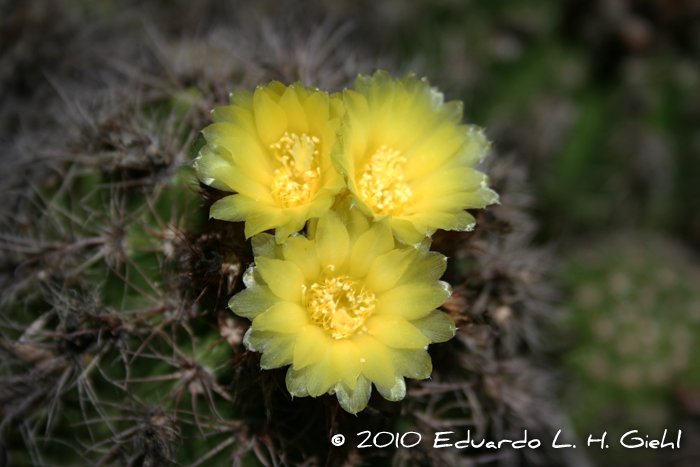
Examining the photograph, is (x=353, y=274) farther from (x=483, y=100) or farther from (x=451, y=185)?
(x=483, y=100)

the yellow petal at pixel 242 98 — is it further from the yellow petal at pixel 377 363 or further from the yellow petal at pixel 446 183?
the yellow petal at pixel 377 363

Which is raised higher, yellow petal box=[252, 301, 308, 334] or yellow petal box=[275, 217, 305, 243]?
yellow petal box=[275, 217, 305, 243]

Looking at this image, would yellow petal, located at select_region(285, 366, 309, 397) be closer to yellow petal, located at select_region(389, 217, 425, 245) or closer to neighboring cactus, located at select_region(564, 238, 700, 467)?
yellow petal, located at select_region(389, 217, 425, 245)

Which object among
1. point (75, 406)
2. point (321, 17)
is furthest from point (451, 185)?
point (321, 17)

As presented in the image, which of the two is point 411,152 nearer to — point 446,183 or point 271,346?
point 446,183

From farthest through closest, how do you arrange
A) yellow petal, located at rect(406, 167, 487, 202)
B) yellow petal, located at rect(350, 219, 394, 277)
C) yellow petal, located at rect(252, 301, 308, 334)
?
yellow petal, located at rect(406, 167, 487, 202) → yellow petal, located at rect(350, 219, 394, 277) → yellow petal, located at rect(252, 301, 308, 334)

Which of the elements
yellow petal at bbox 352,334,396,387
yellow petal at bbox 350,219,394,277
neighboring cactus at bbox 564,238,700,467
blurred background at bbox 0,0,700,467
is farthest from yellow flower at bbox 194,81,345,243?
neighboring cactus at bbox 564,238,700,467

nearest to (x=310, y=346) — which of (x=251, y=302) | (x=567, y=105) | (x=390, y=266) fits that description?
(x=251, y=302)
